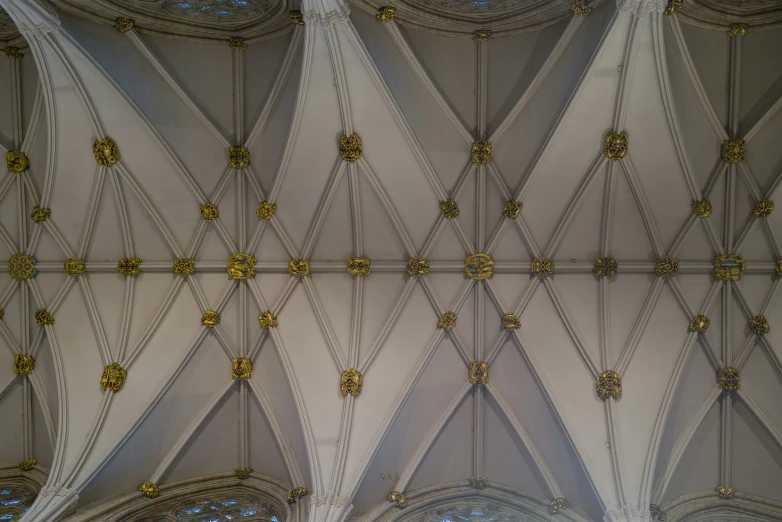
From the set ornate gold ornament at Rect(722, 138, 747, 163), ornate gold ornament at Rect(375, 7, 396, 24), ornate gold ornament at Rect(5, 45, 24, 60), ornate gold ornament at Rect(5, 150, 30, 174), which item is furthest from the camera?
ornate gold ornament at Rect(5, 150, 30, 174)

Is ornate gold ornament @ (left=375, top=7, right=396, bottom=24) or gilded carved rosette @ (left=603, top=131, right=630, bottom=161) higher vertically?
ornate gold ornament @ (left=375, top=7, right=396, bottom=24)

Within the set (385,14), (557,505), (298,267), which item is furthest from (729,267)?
(298,267)

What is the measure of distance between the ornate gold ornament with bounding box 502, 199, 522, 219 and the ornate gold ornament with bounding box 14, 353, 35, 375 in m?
12.1

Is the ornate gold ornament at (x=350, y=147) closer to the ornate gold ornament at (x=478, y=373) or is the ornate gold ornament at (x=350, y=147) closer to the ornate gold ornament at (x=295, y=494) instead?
the ornate gold ornament at (x=478, y=373)

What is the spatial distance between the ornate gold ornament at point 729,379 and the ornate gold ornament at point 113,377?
14143 mm

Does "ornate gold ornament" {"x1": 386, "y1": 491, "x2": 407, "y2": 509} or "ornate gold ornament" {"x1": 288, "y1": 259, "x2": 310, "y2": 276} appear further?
"ornate gold ornament" {"x1": 288, "y1": 259, "x2": 310, "y2": 276}

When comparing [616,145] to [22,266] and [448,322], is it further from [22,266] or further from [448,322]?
[22,266]

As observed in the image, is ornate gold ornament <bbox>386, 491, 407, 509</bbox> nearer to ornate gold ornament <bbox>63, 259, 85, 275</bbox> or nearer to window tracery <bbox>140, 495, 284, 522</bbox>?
window tracery <bbox>140, 495, 284, 522</bbox>

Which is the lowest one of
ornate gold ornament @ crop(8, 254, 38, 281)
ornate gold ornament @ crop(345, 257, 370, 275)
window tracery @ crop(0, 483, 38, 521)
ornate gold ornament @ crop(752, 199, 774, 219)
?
window tracery @ crop(0, 483, 38, 521)

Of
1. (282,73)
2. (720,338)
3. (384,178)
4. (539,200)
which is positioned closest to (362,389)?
Answer: (384,178)

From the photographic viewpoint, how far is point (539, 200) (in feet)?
46.1

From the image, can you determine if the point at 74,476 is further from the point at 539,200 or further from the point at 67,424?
the point at 539,200

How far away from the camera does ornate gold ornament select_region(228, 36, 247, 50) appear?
13258 mm

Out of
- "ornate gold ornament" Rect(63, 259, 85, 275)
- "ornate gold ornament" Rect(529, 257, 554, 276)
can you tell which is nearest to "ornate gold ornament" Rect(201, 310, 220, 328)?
"ornate gold ornament" Rect(63, 259, 85, 275)
